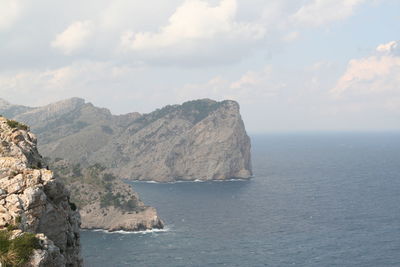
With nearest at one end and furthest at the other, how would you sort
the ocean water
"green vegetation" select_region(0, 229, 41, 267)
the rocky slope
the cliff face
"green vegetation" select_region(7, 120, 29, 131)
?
"green vegetation" select_region(0, 229, 41, 267) → the cliff face → "green vegetation" select_region(7, 120, 29, 131) → the ocean water → the rocky slope

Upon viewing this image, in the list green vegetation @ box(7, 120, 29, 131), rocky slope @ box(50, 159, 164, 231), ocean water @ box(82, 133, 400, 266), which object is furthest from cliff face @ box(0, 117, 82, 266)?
rocky slope @ box(50, 159, 164, 231)

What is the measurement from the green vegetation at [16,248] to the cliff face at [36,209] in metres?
0.25

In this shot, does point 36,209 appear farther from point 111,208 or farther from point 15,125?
point 111,208

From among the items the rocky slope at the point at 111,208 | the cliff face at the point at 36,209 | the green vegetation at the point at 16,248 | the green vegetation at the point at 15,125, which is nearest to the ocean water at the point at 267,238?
the rocky slope at the point at 111,208

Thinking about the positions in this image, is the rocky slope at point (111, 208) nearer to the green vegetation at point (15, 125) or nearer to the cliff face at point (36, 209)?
the green vegetation at point (15, 125)

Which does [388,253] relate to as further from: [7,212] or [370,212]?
[7,212]

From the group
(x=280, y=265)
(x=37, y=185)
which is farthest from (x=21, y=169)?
(x=280, y=265)

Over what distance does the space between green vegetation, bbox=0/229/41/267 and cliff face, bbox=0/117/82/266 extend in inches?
9.8

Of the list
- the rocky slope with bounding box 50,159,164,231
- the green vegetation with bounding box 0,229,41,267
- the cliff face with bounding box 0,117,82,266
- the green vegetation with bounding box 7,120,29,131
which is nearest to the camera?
the green vegetation with bounding box 0,229,41,267

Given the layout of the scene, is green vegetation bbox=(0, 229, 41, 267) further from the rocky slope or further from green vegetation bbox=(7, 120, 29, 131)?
the rocky slope

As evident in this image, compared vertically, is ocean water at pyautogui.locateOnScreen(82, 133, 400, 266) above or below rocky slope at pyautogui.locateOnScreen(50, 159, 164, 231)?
below

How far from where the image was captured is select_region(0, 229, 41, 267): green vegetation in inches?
1058

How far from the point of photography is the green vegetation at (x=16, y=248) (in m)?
26.9

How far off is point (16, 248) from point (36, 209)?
236 inches
